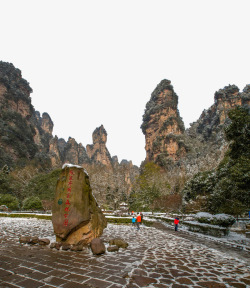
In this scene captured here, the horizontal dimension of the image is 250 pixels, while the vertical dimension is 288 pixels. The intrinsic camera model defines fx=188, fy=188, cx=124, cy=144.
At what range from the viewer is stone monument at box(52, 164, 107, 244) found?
675 cm

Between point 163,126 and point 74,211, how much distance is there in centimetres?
6771

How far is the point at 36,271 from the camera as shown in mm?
4102

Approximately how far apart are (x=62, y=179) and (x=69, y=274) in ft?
13.2

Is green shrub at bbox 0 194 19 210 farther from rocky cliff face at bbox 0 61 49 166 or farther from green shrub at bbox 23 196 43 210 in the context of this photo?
rocky cliff face at bbox 0 61 49 166

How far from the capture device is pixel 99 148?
103625 millimetres

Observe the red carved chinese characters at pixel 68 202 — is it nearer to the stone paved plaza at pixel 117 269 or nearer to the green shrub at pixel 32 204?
the stone paved plaza at pixel 117 269

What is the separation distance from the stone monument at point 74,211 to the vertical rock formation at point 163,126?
5900 centimetres

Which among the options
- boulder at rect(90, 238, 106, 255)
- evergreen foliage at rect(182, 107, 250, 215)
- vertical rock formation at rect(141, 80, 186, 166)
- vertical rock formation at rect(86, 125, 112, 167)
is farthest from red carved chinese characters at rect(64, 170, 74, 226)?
vertical rock formation at rect(86, 125, 112, 167)

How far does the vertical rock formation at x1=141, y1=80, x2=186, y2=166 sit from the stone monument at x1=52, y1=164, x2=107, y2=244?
5900 centimetres

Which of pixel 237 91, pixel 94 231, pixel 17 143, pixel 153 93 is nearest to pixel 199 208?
pixel 94 231

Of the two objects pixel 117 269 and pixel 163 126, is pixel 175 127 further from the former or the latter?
pixel 117 269

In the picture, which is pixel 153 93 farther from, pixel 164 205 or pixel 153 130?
pixel 164 205

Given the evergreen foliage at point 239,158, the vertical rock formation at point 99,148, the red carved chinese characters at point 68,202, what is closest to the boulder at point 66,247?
the red carved chinese characters at point 68,202

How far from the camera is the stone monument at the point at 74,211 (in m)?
6.75
